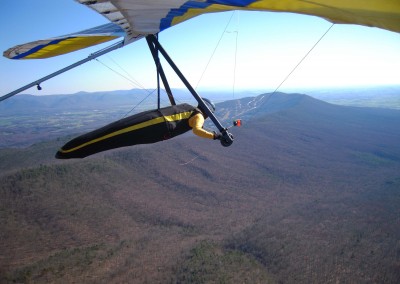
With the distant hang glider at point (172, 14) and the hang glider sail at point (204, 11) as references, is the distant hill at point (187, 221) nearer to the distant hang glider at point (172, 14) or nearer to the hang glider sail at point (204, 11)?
the distant hang glider at point (172, 14)

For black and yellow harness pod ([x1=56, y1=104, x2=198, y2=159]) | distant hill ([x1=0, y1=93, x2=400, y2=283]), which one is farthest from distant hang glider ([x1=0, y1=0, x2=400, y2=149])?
distant hill ([x1=0, y1=93, x2=400, y2=283])

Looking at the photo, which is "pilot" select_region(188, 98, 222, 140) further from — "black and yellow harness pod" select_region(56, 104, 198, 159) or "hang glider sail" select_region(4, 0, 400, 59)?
"hang glider sail" select_region(4, 0, 400, 59)

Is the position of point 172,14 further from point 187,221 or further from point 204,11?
point 187,221

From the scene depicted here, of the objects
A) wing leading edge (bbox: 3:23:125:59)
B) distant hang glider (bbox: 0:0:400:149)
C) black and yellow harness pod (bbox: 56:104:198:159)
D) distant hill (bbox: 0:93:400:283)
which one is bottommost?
distant hill (bbox: 0:93:400:283)

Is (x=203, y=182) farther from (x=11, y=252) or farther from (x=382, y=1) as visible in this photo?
(x=382, y=1)

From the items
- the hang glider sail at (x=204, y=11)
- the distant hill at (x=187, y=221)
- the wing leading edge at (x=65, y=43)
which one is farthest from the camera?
the distant hill at (x=187, y=221)

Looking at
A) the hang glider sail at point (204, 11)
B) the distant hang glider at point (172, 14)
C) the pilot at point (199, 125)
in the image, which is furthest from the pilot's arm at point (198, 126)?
the hang glider sail at point (204, 11)

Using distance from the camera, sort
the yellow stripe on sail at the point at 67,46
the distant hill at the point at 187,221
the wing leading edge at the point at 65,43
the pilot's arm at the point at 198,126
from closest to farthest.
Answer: the pilot's arm at the point at 198,126 < the wing leading edge at the point at 65,43 < the yellow stripe on sail at the point at 67,46 < the distant hill at the point at 187,221

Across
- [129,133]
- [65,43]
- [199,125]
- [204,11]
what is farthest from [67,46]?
[204,11]
